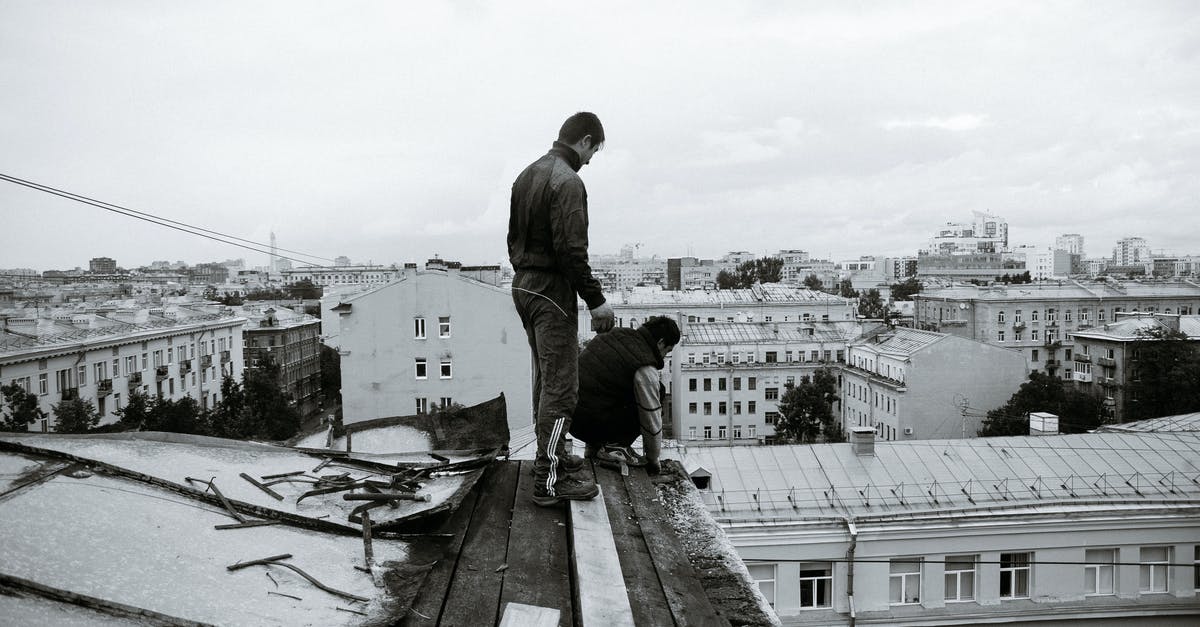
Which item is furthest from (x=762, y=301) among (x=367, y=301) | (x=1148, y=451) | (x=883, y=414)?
(x=1148, y=451)

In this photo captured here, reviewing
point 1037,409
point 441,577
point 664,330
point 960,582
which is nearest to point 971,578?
point 960,582

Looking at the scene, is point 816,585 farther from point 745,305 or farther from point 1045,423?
point 745,305

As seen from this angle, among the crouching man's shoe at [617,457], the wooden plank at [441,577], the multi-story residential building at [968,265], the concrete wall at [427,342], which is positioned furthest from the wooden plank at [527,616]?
the multi-story residential building at [968,265]

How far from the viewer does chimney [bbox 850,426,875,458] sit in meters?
14.7

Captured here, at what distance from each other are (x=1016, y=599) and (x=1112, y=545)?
1927mm

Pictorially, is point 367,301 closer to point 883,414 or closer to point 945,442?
point 945,442

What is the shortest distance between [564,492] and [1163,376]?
4702 centimetres

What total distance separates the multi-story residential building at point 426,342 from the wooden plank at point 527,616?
23.9 metres

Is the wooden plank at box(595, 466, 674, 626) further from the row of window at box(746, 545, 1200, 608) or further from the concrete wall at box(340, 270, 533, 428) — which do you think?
the concrete wall at box(340, 270, 533, 428)

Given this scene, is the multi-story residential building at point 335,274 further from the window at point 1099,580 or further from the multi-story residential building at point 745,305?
the window at point 1099,580

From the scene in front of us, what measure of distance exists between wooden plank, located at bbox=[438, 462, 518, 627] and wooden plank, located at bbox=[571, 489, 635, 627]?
0.99ft

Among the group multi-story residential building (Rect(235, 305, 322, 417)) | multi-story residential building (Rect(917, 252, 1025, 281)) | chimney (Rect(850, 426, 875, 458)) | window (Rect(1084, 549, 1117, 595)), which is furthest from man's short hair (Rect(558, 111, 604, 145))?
multi-story residential building (Rect(917, 252, 1025, 281))

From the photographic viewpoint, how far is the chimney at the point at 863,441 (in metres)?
14.7

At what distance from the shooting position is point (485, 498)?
3941mm
